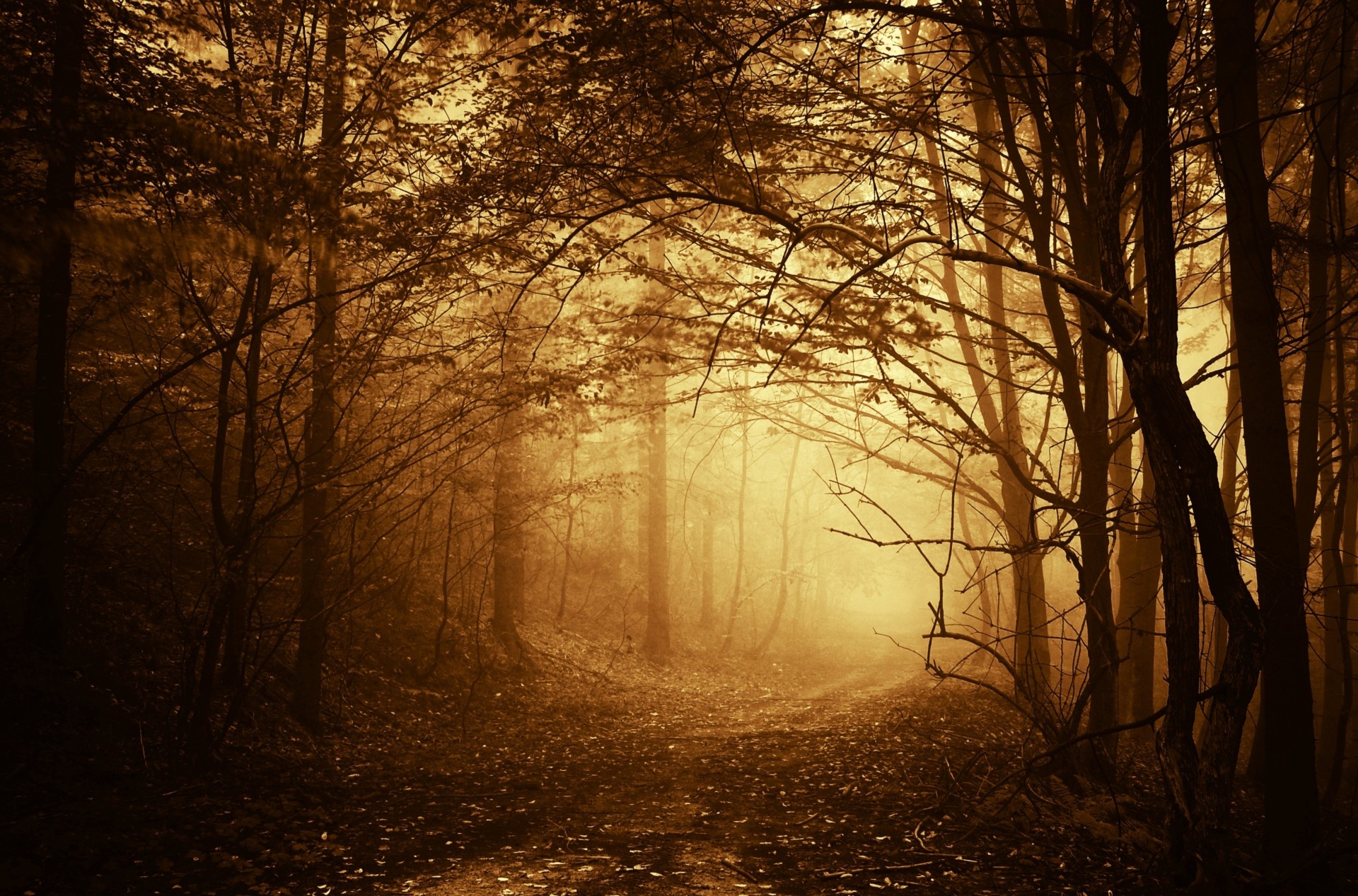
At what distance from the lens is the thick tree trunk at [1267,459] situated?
4.43 m

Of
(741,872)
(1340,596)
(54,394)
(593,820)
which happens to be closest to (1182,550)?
(741,872)

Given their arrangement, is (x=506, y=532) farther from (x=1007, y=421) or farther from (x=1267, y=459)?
(x=1267, y=459)

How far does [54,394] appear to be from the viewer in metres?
6.94

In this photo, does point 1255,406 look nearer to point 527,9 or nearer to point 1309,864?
point 1309,864

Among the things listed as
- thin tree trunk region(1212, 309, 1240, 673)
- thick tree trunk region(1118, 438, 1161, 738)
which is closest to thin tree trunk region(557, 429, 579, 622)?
thick tree trunk region(1118, 438, 1161, 738)

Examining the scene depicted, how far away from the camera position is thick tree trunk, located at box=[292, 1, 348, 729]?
250 inches

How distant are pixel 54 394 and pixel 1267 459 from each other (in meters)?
9.11

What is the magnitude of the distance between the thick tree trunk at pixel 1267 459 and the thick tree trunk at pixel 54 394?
799 centimetres

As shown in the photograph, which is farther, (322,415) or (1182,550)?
(322,415)

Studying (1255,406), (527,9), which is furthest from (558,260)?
(1255,406)

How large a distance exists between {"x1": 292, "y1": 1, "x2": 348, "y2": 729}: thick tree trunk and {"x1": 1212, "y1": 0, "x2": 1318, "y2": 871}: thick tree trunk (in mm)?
6028

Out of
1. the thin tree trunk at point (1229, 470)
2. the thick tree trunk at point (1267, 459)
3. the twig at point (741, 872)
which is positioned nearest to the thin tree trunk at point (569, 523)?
the thin tree trunk at point (1229, 470)

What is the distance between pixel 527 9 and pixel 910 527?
35.4 meters

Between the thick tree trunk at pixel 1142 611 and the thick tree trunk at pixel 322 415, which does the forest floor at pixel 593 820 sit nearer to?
the thick tree trunk at pixel 322 415
